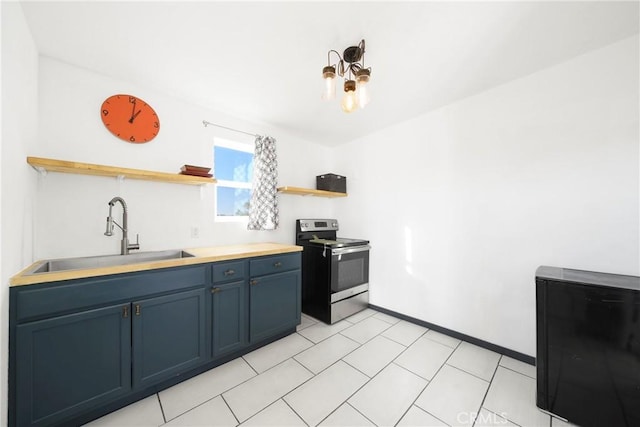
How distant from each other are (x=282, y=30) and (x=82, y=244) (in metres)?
2.21

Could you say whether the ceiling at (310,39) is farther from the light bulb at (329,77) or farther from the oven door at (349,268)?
the oven door at (349,268)

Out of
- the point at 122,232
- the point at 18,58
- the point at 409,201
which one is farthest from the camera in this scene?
the point at 409,201

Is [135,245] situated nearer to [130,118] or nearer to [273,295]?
[130,118]

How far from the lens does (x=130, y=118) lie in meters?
2.06

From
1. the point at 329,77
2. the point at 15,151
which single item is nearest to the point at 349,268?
the point at 329,77

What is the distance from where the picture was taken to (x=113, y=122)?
6.49ft

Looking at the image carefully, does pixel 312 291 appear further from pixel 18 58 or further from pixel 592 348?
pixel 18 58

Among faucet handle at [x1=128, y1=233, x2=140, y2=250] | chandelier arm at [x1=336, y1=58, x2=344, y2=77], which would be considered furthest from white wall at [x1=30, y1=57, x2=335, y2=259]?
chandelier arm at [x1=336, y1=58, x2=344, y2=77]

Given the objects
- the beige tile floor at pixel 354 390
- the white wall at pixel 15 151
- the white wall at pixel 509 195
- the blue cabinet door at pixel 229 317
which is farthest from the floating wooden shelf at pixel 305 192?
the white wall at pixel 15 151

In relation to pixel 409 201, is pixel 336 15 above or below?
above

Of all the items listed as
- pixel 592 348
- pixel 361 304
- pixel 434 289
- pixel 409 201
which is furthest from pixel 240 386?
pixel 409 201

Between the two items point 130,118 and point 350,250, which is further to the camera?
point 350,250

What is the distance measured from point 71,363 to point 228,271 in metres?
0.99

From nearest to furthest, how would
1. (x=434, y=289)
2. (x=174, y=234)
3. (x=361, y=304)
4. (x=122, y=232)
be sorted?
(x=122, y=232), (x=174, y=234), (x=434, y=289), (x=361, y=304)
